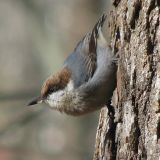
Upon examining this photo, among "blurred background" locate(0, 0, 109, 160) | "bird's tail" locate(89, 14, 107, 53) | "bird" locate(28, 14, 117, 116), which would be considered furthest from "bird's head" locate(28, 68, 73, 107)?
"blurred background" locate(0, 0, 109, 160)

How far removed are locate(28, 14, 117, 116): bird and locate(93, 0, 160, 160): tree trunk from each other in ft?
0.77

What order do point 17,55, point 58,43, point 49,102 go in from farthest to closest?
point 17,55
point 58,43
point 49,102

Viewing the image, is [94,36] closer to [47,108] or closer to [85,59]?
[85,59]

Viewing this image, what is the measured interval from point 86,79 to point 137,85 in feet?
2.67

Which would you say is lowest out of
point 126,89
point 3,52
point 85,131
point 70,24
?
point 126,89

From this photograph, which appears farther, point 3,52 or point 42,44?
point 3,52

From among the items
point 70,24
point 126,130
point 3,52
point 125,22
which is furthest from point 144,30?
point 3,52

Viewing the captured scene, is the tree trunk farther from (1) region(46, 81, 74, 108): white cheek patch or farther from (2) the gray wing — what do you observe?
(1) region(46, 81, 74, 108): white cheek patch

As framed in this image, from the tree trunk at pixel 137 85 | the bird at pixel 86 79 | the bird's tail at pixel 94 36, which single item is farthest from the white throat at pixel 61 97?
the tree trunk at pixel 137 85

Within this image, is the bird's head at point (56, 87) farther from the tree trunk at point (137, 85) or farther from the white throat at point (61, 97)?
the tree trunk at point (137, 85)

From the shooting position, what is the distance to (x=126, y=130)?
12.0ft

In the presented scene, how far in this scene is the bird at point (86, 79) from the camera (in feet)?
13.7

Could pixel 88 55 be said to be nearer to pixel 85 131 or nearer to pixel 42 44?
pixel 85 131

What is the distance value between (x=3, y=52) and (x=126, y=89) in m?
10.9
